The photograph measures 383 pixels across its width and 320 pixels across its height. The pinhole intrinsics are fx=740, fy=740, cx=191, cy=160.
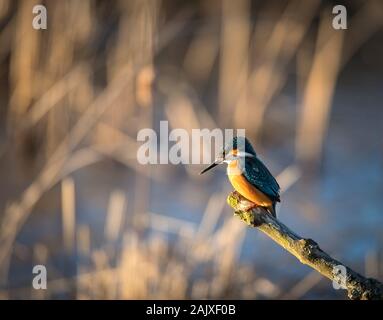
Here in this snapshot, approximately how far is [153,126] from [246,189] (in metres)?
2.16

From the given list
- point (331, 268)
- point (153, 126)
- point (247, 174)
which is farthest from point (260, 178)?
point (153, 126)

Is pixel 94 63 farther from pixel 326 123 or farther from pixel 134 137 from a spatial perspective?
pixel 326 123

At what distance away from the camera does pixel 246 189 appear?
262 centimetres

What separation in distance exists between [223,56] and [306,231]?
1.31 meters

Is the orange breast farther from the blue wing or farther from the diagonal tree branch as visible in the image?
the diagonal tree branch

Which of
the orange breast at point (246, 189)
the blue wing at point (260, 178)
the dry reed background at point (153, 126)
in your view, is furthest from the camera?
the dry reed background at point (153, 126)

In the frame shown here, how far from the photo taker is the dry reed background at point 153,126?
3.78 metres

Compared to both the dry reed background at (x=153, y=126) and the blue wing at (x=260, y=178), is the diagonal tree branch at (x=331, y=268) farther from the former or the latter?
the dry reed background at (x=153, y=126)

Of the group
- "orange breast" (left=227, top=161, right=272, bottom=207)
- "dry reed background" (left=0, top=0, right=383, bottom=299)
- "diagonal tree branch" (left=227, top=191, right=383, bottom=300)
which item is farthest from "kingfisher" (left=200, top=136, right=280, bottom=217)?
"dry reed background" (left=0, top=0, right=383, bottom=299)

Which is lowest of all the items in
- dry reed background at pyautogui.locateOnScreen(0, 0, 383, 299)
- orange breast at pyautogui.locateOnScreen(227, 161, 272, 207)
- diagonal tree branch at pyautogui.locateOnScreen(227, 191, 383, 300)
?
diagonal tree branch at pyautogui.locateOnScreen(227, 191, 383, 300)

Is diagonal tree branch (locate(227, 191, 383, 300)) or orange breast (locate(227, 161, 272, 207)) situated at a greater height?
orange breast (locate(227, 161, 272, 207))

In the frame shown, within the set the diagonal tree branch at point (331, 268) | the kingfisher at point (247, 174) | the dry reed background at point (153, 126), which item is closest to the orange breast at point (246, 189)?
the kingfisher at point (247, 174)

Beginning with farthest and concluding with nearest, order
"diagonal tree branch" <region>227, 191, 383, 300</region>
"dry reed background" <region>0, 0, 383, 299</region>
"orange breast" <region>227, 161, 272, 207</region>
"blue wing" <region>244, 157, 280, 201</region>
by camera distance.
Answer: "dry reed background" <region>0, 0, 383, 299</region> < "blue wing" <region>244, 157, 280, 201</region> < "orange breast" <region>227, 161, 272, 207</region> < "diagonal tree branch" <region>227, 191, 383, 300</region>

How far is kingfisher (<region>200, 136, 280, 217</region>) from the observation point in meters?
2.64
